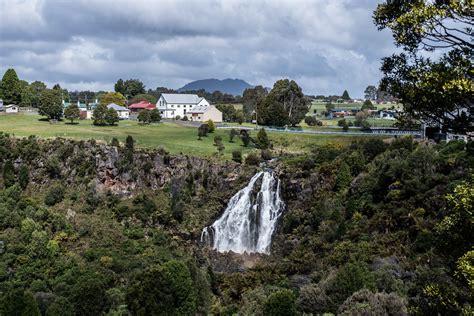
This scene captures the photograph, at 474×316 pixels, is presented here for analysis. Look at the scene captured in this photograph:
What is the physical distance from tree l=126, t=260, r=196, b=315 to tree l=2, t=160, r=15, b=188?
98.1ft

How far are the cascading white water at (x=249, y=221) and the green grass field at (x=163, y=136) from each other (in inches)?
357

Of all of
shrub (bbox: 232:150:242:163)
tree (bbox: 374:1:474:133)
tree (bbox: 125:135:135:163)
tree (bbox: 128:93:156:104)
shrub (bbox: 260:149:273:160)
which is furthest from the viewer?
tree (bbox: 128:93:156:104)

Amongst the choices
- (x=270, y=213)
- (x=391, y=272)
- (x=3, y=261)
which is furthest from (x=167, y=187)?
(x=391, y=272)

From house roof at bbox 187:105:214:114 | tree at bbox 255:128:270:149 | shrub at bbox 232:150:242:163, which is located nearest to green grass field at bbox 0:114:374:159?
tree at bbox 255:128:270:149

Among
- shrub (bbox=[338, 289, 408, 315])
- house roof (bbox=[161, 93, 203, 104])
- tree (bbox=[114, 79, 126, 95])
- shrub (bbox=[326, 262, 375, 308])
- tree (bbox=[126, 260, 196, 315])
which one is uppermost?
tree (bbox=[114, 79, 126, 95])

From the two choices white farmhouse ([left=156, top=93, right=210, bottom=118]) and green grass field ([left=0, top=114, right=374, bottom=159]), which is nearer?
green grass field ([left=0, top=114, right=374, bottom=159])

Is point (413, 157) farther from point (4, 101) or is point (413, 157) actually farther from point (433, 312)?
point (4, 101)

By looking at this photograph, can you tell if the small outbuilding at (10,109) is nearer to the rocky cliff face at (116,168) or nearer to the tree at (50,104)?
the tree at (50,104)

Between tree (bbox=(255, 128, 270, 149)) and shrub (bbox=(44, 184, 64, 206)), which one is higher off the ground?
tree (bbox=(255, 128, 270, 149))

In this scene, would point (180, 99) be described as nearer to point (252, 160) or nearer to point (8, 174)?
point (252, 160)

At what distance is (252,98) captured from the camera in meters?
136

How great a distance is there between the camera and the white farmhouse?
12306 centimetres

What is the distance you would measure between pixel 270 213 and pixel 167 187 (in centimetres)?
1381

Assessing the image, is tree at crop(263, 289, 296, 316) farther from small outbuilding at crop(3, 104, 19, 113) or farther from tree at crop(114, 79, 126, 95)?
tree at crop(114, 79, 126, 95)
